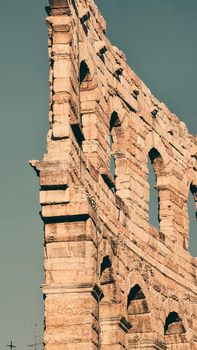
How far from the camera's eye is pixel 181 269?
984 inches

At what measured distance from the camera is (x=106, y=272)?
20.4 m

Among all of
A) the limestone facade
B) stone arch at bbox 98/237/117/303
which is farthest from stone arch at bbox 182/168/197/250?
stone arch at bbox 98/237/117/303

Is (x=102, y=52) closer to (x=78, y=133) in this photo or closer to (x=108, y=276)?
(x=78, y=133)

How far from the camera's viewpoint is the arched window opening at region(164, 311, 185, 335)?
24.3 meters

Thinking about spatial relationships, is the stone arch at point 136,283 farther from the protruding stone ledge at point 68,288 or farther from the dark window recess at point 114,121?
the dark window recess at point 114,121

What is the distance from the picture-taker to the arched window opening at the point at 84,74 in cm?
2114

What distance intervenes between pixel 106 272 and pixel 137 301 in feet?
7.17

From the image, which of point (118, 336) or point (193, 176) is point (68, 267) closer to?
point (118, 336)

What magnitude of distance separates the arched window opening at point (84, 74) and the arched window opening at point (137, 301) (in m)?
4.53

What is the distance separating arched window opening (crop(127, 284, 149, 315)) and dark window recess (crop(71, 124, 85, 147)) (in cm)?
390

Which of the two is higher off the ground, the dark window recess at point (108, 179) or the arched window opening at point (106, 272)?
the dark window recess at point (108, 179)

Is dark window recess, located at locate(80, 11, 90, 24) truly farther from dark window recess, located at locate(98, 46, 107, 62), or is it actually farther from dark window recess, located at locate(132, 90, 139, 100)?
dark window recess, located at locate(132, 90, 139, 100)

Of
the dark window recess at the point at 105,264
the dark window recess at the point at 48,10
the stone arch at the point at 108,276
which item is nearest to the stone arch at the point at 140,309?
the stone arch at the point at 108,276

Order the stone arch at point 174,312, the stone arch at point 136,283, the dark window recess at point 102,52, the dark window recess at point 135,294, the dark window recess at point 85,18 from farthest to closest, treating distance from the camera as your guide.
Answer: the stone arch at point 174,312, the dark window recess at point 135,294, the dark window recess at point 102,52, the stone arch at point 136,283, the dark window recess at point 85,18
